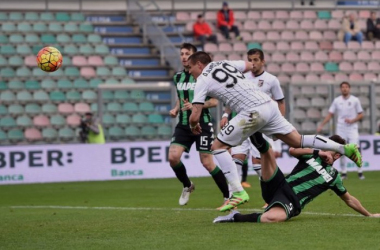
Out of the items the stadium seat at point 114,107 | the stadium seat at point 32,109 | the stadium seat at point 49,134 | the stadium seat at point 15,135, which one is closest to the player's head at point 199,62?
the stadium seat at point 114,107

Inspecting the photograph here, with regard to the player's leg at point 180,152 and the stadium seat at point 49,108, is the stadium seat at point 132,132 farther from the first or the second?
the player's leg at point 180,152

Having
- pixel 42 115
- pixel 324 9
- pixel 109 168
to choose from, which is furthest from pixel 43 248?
pixel 324 9

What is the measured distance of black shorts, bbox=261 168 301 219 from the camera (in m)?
10.8

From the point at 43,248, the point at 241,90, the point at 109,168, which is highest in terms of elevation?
the point at 241,90

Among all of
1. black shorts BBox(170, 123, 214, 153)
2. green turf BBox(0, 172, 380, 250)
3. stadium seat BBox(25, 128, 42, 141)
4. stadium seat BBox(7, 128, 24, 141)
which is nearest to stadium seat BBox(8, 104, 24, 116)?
stadium seat BBox(25, 128, 42, 141)

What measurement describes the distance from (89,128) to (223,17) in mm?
9227

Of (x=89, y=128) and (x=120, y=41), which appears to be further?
(x=120, y=41)

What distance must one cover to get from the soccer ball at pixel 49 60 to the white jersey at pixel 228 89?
13.7 feet

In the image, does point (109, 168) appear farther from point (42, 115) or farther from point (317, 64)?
point (317, 64)

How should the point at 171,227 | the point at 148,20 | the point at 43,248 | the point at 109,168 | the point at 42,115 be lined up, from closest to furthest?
the point at 43,248, the point at 171,227, the point at 109,168, the point at 42,115, the point at 148,20

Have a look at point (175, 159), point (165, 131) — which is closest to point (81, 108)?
point (165, 131)

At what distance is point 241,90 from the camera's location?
11305 mm

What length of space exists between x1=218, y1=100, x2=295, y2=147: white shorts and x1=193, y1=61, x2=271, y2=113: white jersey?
0.29 feet

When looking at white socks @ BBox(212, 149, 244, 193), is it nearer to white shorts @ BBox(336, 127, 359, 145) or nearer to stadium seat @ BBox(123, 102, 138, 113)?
white shorts @ BBox(336, 127, 359, 145)
